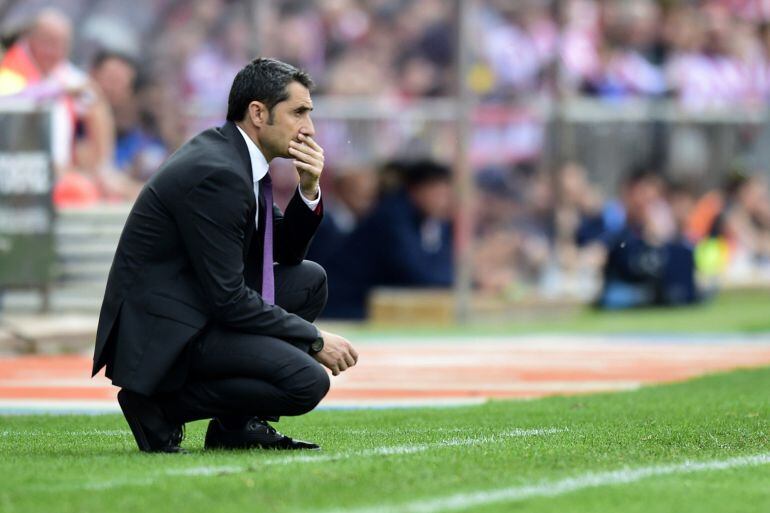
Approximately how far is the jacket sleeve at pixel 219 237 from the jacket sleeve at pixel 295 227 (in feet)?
1.48

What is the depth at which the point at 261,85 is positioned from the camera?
6.93 metres

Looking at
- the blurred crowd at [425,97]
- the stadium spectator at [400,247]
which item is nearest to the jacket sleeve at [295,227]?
the blurred crowd at [425,97]

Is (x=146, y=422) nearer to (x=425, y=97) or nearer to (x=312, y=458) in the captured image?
(x=312, y=458)

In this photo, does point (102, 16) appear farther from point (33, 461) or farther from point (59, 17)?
point (33, 461)

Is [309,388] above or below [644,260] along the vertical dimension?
above

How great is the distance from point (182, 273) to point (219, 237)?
258 mm

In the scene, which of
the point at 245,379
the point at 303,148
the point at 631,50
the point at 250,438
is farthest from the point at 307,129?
the point at 631,50

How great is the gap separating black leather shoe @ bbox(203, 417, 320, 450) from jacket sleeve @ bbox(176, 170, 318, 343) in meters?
0.55

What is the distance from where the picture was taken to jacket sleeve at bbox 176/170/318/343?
6668 millimetres

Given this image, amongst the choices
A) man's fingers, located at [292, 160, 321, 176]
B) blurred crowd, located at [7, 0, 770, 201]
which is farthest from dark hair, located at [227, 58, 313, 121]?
blurred crowd, located at [7, 0, 770, 201]

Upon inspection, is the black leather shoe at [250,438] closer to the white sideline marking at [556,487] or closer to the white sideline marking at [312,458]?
the white sideline marking at [312,458]

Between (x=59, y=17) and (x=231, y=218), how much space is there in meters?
10.5

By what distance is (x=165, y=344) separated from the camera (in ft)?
22.0

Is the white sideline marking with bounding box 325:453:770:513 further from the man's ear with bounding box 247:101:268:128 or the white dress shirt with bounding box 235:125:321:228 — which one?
the man's ear with bounding box 247:101:268:128
